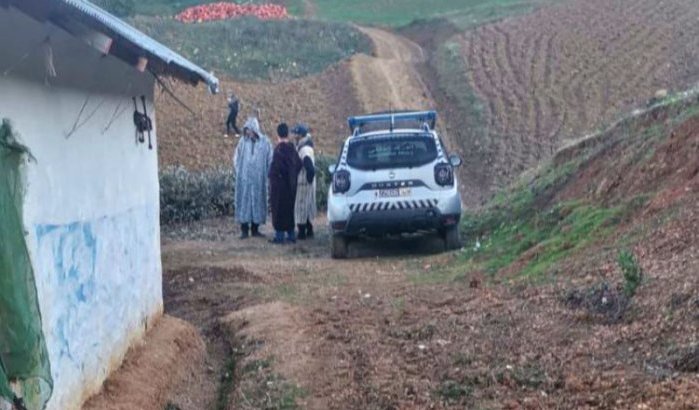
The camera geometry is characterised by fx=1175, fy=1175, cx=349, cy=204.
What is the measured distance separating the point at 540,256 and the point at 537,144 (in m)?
17.2

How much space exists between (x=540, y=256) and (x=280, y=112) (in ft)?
64.3

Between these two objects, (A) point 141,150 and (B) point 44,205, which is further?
(A) point 141,150

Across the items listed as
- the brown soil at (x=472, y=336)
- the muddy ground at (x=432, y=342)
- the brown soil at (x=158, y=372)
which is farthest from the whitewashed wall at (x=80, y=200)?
the brown soil at (x=472, y=336)

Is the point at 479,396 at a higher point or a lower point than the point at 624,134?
lower

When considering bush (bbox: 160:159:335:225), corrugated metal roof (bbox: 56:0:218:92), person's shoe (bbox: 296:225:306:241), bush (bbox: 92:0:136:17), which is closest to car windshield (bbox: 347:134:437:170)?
person's shoe (bbox: 296:225:306:241)

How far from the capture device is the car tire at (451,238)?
51.3 feet

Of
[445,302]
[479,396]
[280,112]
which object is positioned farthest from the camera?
[280,112]

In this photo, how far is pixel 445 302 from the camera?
1082cm

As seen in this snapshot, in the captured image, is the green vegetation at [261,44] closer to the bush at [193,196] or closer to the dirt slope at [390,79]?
the dirt slope at [390,79]

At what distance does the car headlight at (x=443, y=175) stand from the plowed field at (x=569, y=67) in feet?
37.1

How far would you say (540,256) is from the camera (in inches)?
484

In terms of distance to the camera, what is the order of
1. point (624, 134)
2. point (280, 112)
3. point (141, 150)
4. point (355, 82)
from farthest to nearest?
point (355, 82) → point (280, 112) → point (624, 134) → point (141, 150)

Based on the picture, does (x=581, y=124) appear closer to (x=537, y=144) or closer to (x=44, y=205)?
(x=537, y=144)

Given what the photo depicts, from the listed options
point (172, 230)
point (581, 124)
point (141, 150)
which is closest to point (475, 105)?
point (581, 124)
